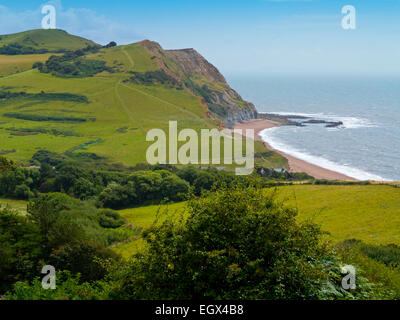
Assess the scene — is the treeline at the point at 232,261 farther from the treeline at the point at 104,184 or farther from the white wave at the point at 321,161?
the white wave at the point at 321,161

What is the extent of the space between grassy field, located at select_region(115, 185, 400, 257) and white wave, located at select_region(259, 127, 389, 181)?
97.7 feet

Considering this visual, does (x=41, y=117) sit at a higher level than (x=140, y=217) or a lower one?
higher

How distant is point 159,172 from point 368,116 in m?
135

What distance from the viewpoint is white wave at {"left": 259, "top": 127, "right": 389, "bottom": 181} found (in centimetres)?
9188

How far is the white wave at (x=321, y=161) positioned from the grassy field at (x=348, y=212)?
29785 millimetres

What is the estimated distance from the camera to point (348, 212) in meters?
52.2

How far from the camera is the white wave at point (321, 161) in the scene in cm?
9188

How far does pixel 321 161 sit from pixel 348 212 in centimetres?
5895

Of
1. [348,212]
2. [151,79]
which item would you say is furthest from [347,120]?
[348,212]

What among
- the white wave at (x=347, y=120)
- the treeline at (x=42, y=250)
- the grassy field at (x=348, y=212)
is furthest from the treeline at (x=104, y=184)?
the white wave at (x=347, y=120)

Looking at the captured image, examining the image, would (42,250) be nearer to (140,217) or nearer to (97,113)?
(140,217)

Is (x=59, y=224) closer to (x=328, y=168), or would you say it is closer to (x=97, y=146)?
(x=328, y=168)

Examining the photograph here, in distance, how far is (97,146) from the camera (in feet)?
407

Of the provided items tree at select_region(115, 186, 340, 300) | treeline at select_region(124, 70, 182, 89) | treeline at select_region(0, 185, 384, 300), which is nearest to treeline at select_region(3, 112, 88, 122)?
treeline at select_region(124, 70, 182, 89)
